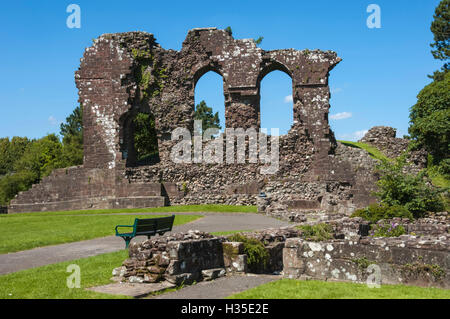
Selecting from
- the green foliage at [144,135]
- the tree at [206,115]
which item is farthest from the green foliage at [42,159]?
the tree at [206,115]

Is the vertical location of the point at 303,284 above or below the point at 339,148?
below

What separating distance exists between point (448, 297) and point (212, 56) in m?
23.3

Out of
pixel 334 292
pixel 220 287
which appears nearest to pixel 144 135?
pixel 220 287

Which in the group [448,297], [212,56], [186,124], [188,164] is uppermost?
[212,56]

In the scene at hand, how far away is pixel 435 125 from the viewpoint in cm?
2869

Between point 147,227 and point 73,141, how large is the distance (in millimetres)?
43452

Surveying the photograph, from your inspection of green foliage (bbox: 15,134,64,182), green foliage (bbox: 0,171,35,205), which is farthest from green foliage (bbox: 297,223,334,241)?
green foliage (bbox: 15,134,64,182)

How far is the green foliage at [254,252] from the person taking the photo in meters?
9.16

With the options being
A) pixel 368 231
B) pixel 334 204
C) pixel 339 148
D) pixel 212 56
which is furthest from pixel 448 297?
pixel 212 56

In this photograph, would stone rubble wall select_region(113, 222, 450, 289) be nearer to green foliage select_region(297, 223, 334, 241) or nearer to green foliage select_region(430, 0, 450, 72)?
green foliage select_region(297, 223, 334, 241)

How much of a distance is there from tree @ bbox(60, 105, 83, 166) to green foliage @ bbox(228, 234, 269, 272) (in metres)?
40.4

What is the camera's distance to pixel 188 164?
2759cm
